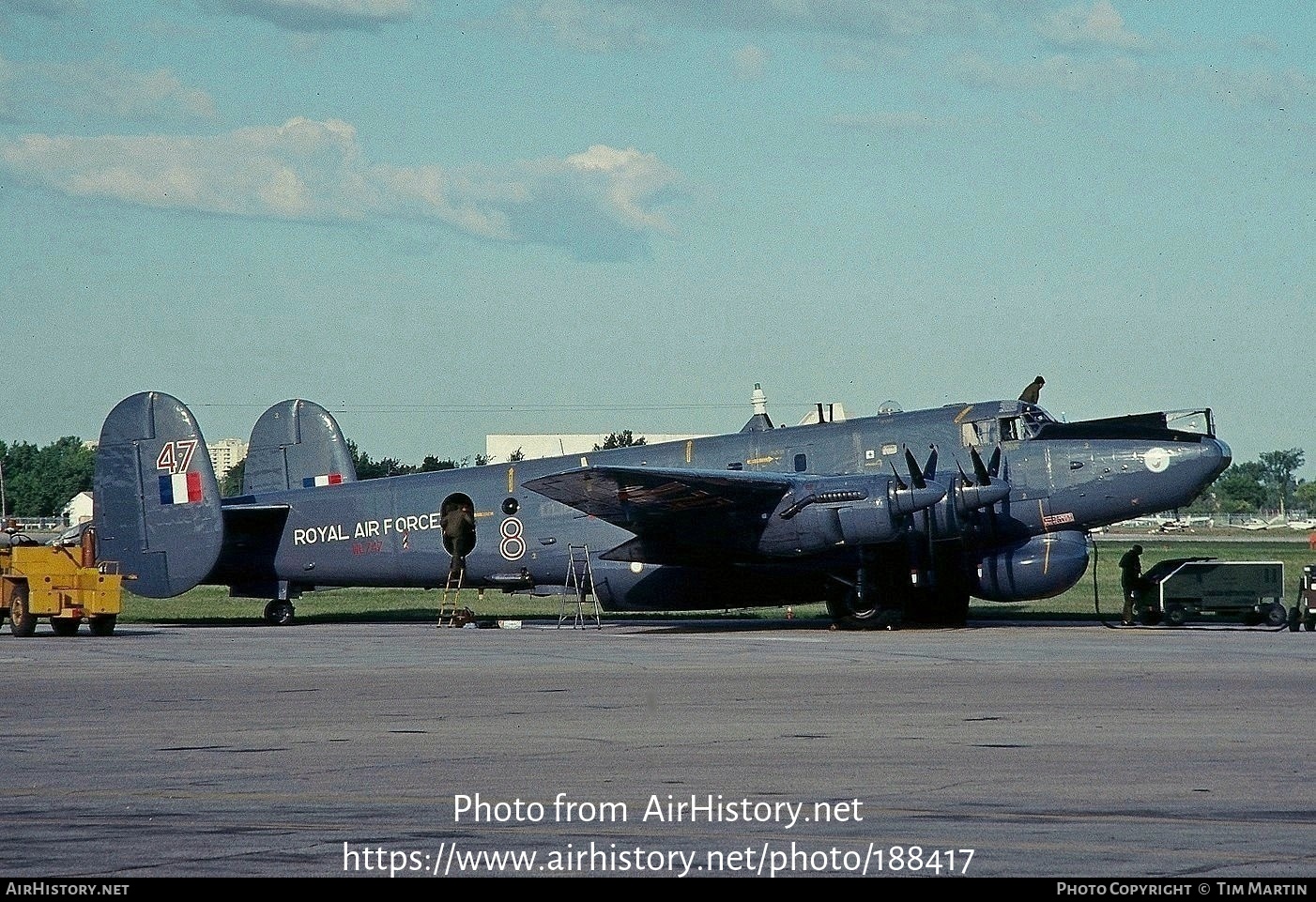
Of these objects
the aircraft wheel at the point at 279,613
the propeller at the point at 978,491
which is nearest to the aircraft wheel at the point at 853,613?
the propeller at the point at 978,491

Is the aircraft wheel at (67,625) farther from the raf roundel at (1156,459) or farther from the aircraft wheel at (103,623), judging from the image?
the raf roundel at (1156,459)

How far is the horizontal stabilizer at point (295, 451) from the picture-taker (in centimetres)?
3509

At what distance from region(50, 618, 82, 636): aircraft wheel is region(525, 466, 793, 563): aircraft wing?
8.47 metres

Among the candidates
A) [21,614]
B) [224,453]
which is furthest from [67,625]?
[224,453]

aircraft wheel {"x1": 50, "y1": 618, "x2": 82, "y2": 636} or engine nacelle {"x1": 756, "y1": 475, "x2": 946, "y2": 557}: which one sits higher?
engine nacelle {"x1": 756, "y1": 475, "x2": 946, "y2": 557}

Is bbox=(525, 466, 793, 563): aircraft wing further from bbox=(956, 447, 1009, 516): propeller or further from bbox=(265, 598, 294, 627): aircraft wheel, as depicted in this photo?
bbox=(265, 598, 294, 627): aircraft wheel

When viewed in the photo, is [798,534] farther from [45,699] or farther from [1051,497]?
[45,699]

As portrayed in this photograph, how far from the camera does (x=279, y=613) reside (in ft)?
105

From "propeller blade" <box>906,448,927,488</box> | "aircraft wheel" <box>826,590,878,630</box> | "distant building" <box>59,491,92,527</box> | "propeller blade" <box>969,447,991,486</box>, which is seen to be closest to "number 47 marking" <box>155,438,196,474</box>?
"aircraft wheel" <box>826,590,878,630</box>

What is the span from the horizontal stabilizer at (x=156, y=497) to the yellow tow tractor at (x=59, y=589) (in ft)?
10.8

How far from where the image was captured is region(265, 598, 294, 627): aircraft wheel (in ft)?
105

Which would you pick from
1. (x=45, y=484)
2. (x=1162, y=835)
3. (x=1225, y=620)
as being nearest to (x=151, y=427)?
(x=1225, y=620)

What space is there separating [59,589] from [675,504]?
1095 centimetres

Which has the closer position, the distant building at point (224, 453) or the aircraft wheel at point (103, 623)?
the aircraft wheel at point (103, 623)
